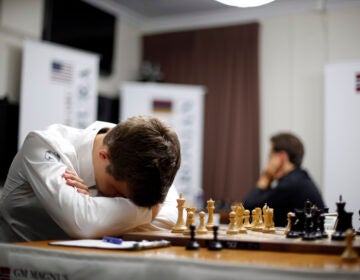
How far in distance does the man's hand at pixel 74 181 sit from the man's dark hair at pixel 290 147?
Result: 95.6 inches

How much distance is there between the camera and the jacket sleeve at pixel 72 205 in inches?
51.8

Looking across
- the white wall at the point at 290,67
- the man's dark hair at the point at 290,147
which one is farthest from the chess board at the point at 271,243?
the white wall at the point at 290,67

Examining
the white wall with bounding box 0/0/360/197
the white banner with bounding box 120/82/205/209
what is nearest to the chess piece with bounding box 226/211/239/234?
the white wall with bounding box 0/0/360/197

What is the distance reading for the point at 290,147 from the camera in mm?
3641

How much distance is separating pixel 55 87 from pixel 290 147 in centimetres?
214

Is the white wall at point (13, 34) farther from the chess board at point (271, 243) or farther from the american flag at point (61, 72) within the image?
the chess board at point (271, 243)

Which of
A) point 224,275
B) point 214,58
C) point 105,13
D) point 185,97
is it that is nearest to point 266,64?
point 214,58

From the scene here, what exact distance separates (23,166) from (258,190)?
2736 millimetres

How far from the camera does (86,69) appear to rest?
15.8 feet

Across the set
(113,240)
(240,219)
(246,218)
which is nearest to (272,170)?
(246,218)

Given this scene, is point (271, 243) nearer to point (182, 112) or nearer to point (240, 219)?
point (240, 219)

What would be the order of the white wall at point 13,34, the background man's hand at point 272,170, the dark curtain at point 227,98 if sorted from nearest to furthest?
the background man's hand at point 272,170
the white wall at point 13,34
the dark curtain at point 227,98

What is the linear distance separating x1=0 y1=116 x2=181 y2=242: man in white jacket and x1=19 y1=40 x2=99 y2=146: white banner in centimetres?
274

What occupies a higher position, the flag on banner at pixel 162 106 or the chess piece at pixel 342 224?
the flag on banner at pixel 162 106
